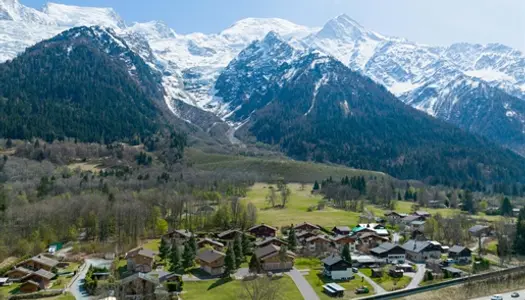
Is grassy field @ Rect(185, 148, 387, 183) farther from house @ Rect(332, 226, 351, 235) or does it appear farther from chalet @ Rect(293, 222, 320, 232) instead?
house @ Rect(332, 226, 351, 235)

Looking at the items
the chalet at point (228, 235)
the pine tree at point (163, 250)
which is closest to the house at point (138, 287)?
the pine tree at point (163, 250)

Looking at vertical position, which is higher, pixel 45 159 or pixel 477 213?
pixel 45 159

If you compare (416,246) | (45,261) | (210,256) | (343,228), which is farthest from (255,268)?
(343,228)

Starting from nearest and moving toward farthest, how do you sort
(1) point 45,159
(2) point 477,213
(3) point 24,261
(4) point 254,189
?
(3) point 24,261 → (2) point 477,213 → (4) point 254,189 → (1) point 45,159

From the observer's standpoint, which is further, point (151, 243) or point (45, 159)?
point (45, 159)

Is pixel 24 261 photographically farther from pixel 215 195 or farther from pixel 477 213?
pixel 477 213

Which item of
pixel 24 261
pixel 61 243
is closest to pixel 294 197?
pixel 61 243

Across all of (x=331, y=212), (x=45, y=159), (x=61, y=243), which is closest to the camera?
(x=61, y=243)

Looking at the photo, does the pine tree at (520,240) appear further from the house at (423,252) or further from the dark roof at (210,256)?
the dark roof at (210,256)
